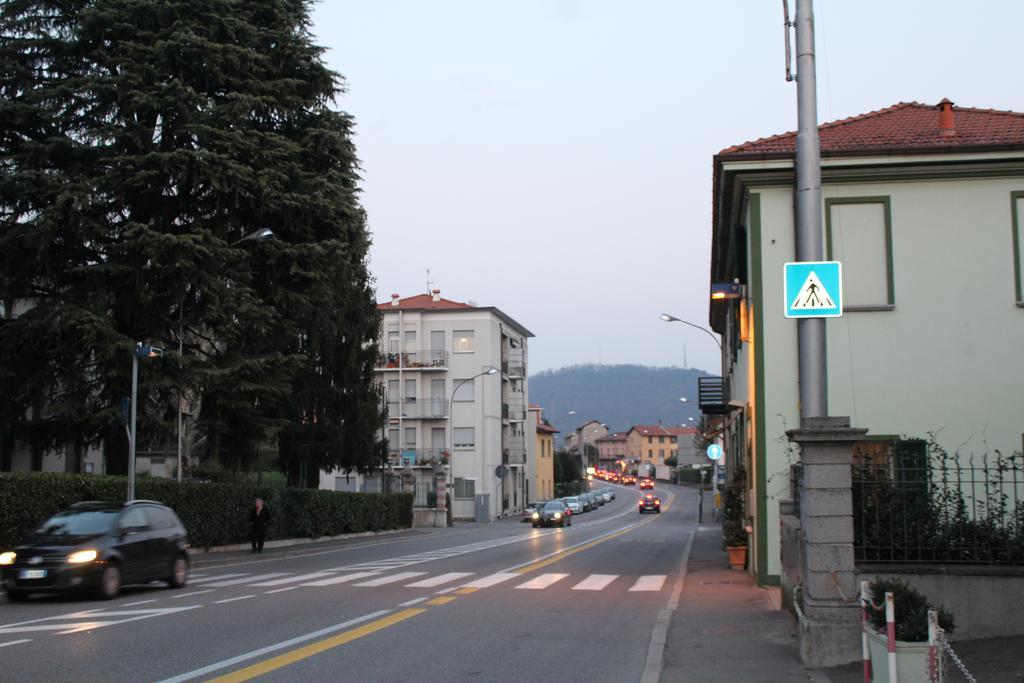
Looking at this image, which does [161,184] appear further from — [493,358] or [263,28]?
[493,358]

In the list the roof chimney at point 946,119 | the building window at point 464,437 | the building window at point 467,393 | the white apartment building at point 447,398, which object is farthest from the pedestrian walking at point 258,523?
the building window at point 467,393

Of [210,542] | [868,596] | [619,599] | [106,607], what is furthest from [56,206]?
[868,596]

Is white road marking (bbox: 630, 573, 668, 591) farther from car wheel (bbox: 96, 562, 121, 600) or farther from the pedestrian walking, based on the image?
the pedestrian walking

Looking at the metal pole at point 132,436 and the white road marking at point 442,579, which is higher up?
the metal pole at point 132,436

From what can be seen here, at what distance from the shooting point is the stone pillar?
970 cm

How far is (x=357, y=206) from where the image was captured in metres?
31.9

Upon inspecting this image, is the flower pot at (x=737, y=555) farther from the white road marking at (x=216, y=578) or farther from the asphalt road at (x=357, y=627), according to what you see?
the white road marking at (x=216, y=578)

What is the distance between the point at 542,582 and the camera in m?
20.2

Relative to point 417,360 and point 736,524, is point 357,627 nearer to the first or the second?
point 736,524

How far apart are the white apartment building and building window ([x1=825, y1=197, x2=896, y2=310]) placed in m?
60.4

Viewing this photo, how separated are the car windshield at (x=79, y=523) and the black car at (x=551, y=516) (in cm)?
4362

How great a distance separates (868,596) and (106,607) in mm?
11297

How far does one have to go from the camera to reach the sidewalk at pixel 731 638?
32.4 ft

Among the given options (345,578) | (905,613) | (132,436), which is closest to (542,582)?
(345,578)
